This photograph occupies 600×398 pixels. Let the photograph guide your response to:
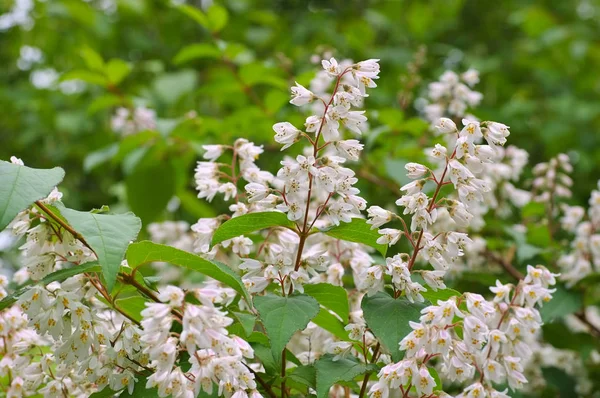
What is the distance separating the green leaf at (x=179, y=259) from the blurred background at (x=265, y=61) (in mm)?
2941

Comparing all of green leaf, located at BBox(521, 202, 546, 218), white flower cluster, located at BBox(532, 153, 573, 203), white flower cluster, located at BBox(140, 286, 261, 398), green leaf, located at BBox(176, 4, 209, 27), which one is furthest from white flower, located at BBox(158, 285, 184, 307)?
green leaf, located at BBox(176, 4, 209, 27)

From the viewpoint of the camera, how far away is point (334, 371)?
1870 millimetres

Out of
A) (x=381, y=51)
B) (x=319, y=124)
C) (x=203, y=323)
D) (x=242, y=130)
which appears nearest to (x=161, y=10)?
(x=381, y=51)

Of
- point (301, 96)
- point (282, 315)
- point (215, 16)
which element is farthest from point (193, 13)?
point (282, 315)

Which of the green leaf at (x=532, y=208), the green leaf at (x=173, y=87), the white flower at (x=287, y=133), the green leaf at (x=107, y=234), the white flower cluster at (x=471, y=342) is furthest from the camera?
the green leaf at (x=173, y=87)

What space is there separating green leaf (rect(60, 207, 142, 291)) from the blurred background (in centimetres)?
300

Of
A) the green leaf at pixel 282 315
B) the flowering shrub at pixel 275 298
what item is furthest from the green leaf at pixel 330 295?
the green leaf at pixel 282 315

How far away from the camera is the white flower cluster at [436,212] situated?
1.89 meters

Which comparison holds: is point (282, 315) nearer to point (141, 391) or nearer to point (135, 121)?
point (141, 391)

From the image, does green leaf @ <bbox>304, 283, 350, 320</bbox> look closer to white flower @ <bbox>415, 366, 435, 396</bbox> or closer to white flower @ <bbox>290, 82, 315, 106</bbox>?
white flower @ <bbox>415, 366, 435, 396</bbox>

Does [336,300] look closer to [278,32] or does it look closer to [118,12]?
[278,32]

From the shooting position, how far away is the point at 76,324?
5.89 ft

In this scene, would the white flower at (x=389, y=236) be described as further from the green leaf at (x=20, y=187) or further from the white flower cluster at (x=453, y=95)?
the white flower cluster at (x=453, y=95)

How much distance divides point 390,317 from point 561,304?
152cm
